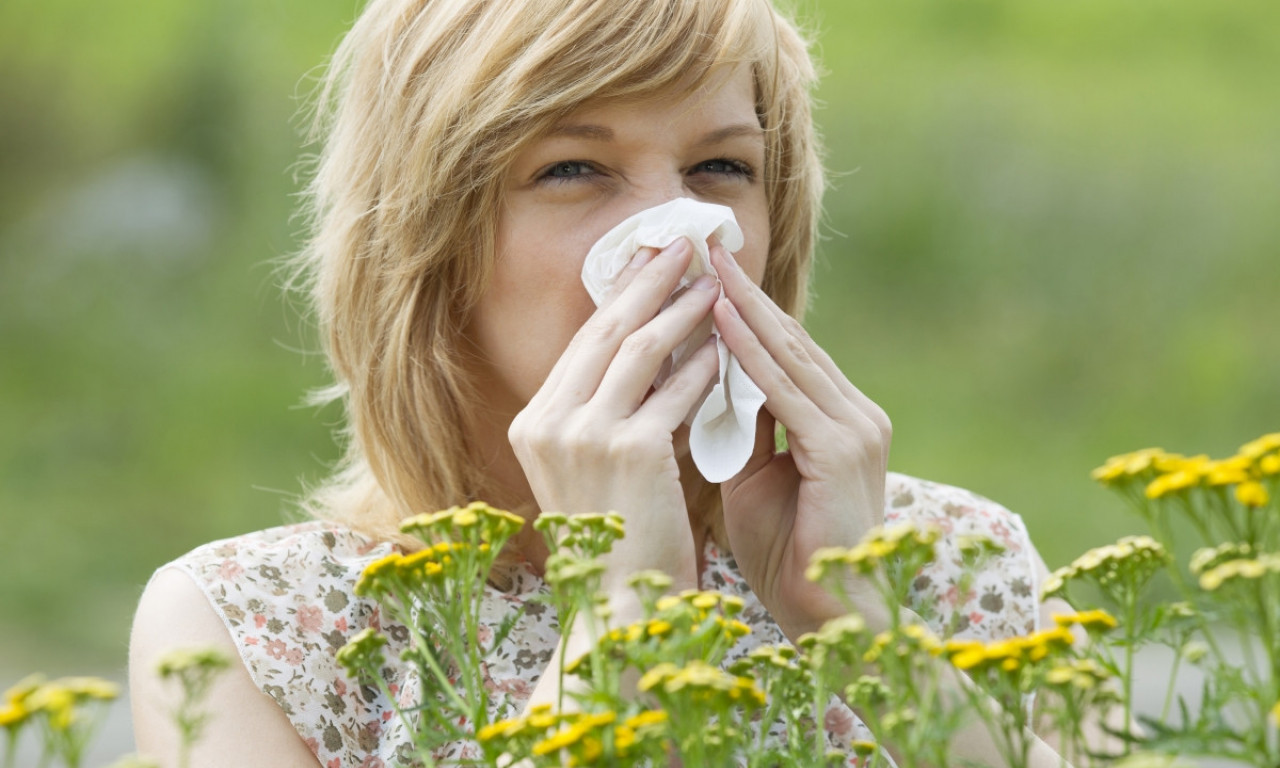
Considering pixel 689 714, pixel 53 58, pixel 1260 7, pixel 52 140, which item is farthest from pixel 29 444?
pixel 1260 7

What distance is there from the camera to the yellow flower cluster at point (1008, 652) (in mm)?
639

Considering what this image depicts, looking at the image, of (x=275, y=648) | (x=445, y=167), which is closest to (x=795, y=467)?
(x=445, y=167)

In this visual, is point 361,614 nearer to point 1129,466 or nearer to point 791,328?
point 791,328

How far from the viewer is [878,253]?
6160mm

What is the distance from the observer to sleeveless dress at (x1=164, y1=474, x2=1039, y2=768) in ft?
5.48

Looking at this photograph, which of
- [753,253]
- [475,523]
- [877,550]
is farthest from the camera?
[753,253]

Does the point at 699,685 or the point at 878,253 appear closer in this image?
the point at 699,685

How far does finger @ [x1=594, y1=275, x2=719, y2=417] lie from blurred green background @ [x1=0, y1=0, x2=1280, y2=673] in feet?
13.2

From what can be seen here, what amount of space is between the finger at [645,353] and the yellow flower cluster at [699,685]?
0.75 meters

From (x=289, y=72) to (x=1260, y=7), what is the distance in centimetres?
500

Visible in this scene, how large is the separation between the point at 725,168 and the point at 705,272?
0.81 feet

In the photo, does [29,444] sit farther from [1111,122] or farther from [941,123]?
[1111,122]

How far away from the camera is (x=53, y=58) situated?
6324 millimetres

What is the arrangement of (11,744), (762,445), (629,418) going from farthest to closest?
(762,445)
(629,418)
(11,744)
